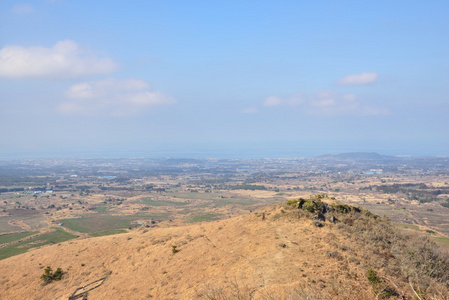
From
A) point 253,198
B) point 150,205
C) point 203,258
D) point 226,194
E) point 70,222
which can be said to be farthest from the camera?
point 226,194

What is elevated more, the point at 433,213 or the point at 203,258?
the point at 203,258

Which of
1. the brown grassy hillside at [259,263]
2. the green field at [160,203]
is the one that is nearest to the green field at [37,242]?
the brown grassy hillside at [259,263]

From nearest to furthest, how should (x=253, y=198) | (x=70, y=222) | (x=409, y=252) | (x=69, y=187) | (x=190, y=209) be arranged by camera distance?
(x=409, y=252), (x=70, y=222), (x=190, y=209), (x=253, y=198), (x=69, y=187)

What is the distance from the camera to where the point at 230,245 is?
2502 centimetres

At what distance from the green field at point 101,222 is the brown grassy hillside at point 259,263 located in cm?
5302

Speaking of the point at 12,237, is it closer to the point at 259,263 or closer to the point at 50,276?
the point at 50,276

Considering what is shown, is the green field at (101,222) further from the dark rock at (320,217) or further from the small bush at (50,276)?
the dark rock at (320,217)

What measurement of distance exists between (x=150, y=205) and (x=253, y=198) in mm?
46335

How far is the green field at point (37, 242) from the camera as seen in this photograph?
62.1 meters

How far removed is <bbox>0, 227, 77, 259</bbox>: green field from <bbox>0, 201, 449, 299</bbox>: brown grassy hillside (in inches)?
1362

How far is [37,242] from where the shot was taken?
2773 inches

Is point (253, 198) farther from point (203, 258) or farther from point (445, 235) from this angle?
point (203, 258)

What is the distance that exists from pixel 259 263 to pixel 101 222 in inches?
Answer: 3386

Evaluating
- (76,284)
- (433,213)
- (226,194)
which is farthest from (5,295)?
(226,194)
